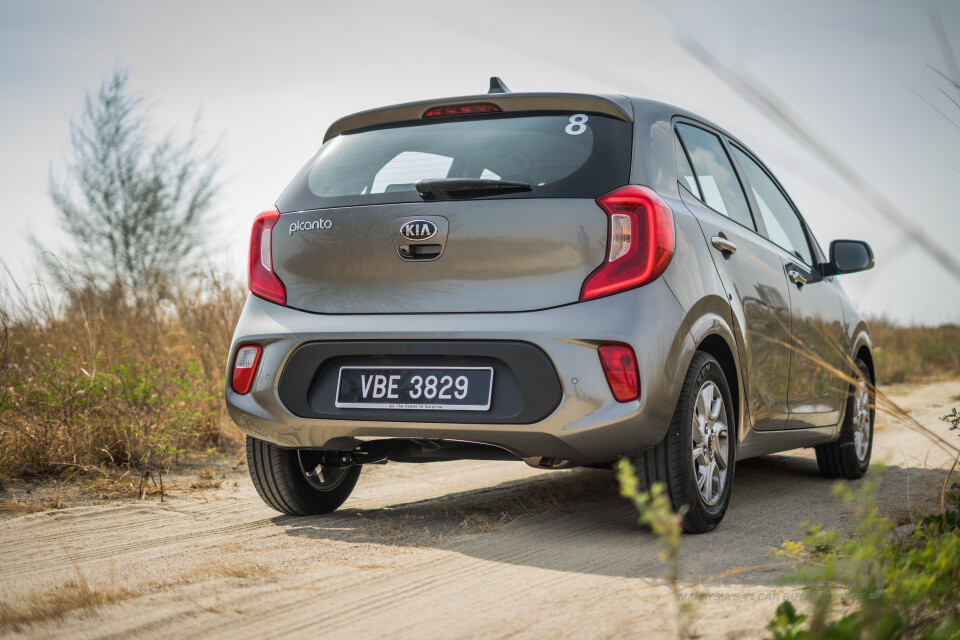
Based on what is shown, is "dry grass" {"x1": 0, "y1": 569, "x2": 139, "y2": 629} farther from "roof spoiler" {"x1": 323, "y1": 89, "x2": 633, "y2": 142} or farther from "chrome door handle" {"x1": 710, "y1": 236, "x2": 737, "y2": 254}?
"chrome door handle" {"x1": 710, "y1": 236, "x2": 737, "y2": 254}

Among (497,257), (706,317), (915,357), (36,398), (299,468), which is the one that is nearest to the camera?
(497,257)

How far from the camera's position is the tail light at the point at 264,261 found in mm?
3422

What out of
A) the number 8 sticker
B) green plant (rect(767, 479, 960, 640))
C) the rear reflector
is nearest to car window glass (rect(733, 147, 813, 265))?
the number 8 sticker

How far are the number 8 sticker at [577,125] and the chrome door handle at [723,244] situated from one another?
0.72 meters

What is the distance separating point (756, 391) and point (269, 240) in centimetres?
221

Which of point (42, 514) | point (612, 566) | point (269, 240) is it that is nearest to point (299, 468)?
point (269, 240)

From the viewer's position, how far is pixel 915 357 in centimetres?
1515

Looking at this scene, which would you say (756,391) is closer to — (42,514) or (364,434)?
(364,434)

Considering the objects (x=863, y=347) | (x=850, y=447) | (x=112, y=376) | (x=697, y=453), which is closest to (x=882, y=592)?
(x=697, y=453)

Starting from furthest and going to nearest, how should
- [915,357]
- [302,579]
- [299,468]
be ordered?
1. [915,357]
2. [299,468]
3. [302,579]

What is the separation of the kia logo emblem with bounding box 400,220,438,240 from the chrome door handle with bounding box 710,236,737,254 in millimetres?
1165

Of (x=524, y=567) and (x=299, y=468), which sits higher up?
(x=299, y=468)

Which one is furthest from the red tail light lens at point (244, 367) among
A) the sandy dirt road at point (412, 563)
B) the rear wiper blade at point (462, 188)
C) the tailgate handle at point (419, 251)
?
the rear wiper blade at point (462, 188)

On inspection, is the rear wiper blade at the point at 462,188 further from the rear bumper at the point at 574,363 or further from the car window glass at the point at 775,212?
the car window glass at the point at 775,212
